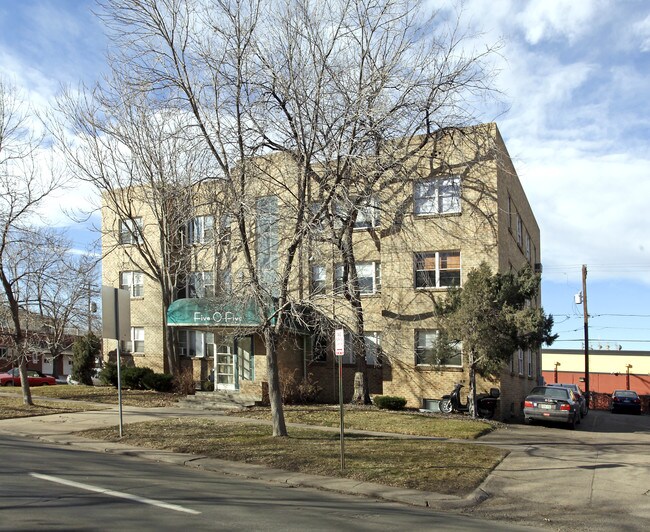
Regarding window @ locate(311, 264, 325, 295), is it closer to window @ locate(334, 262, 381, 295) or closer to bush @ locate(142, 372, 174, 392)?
window @ locate(334, 262, 381, 295)

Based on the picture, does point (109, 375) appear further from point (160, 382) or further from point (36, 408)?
point (36, 408)

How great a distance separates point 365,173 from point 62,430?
9581 millimetres

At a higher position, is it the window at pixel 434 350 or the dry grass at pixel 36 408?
the window at pixel 434 350

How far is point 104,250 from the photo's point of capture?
31281 millimetres

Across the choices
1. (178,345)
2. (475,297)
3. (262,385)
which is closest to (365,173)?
(475,297)

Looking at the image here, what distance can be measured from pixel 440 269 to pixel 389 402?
5.31m

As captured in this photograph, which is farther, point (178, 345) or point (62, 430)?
point (178, 345)

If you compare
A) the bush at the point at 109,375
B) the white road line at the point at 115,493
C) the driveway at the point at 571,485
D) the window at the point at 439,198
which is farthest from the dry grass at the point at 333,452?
the bush at the point at 109,375

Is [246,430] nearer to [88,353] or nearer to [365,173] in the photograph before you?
[365,173]

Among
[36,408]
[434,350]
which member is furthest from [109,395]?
[434,350]

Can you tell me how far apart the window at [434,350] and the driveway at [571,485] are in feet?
14.6

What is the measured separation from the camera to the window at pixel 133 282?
3177 centimetres

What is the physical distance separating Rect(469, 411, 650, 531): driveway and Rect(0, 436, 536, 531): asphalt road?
1.03 metres

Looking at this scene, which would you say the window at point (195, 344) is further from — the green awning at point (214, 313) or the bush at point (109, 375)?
the green awning at point (214, 313)
